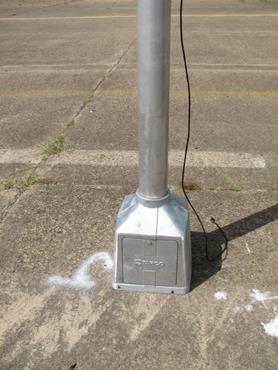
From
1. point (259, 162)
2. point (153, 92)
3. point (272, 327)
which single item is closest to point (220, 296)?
point (272, 327)

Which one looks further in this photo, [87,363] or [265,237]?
[265,237]

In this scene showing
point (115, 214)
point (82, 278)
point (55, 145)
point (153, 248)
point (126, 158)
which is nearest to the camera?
point (153, 248)

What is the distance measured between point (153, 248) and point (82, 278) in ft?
1.81

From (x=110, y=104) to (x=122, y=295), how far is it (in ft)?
11.5

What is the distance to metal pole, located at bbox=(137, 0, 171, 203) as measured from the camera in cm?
223

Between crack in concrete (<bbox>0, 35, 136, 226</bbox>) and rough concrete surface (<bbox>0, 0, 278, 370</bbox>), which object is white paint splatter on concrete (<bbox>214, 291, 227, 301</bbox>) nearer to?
rough concrete surface (<bbox>0, 0, 278, 370</bbox>)

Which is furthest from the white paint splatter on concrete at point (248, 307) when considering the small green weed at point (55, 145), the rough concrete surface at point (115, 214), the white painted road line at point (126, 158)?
the small green weed at point (55, 145)

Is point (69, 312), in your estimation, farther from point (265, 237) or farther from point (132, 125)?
point (132, 125)

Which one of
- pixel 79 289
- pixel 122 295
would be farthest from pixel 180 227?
pixel 79 289

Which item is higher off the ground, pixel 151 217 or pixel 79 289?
pixel 151 217

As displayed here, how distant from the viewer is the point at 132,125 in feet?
16.9

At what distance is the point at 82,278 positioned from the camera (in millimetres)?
2873

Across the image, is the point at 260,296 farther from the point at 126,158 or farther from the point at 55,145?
the point at 55,145

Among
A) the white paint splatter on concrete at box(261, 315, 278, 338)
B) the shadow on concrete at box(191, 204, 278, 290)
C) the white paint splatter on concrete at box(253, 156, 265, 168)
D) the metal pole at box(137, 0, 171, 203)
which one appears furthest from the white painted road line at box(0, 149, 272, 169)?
the white paint splatter on concrete at box(261, 315, 278, 338)
